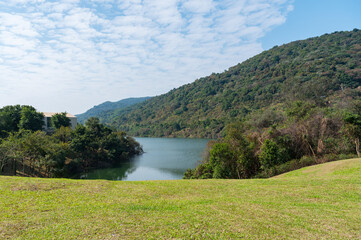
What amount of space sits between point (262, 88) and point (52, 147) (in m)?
103

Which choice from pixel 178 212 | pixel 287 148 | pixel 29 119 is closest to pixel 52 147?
pixel 29 119

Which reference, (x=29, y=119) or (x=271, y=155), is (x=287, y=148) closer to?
(x=271, y=155)

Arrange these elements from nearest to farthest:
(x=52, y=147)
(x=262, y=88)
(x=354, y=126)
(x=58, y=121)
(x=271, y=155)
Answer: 1. (x=354, y=126)
2. (x=271, y=155)
3. (x=52, y=147)
4. (x=58, y=121)
5. (x=262, y=88)

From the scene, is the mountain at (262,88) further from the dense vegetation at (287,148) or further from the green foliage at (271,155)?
the green foliage at (271,155)

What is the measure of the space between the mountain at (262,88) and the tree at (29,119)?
6332 centimetres

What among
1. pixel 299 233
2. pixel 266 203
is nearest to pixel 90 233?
pixel 299 233

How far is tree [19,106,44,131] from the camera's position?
147 feet

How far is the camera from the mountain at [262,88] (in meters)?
74.6

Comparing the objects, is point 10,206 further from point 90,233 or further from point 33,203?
point 90,233

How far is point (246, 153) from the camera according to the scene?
2223cm

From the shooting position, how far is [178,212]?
751 cm

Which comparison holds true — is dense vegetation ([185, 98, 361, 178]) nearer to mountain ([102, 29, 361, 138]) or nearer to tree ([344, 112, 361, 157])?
tree ([344, 112, 361, 157])

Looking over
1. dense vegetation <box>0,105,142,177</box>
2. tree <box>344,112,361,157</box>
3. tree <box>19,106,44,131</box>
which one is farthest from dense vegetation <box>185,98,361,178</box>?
tree <box>19,106,44,131</box>

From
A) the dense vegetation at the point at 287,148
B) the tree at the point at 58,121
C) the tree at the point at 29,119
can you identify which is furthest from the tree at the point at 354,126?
the tree at the point at 58,121
